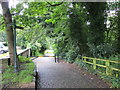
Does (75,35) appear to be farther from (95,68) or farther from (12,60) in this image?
(12,60)

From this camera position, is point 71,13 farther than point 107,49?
Yes

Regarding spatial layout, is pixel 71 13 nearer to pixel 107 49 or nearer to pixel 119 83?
pixel 107 49

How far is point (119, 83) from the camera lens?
10.7 ft

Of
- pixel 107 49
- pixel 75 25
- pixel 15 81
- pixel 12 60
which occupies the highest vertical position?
→ pixel 75 25

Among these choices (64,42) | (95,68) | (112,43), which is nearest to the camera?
(95,68)

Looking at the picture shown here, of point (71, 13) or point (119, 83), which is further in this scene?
point (71, 13)

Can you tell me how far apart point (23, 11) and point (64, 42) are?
16.9ft

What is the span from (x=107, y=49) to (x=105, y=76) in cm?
162

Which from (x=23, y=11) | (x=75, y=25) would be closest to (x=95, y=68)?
(x=75, y=25)

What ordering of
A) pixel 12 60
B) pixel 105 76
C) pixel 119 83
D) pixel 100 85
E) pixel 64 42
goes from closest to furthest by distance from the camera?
pixel 119 83, pixel 100 85, pixel 105 76, pixel 12 60, pixel 64 42

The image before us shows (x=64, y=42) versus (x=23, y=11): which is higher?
(x=23, y=11)

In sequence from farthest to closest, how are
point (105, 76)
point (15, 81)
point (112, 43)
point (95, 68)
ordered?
point (112, 43) < point (95, 68) < point (105, 76) < point (15, 81)

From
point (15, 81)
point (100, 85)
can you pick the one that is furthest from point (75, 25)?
point (15, 81)

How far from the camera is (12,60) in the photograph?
455cm
